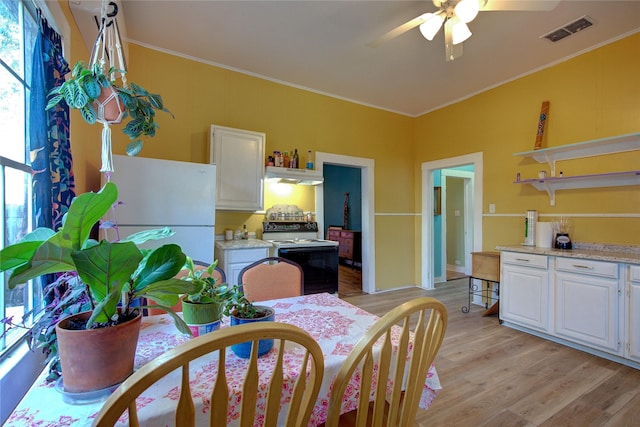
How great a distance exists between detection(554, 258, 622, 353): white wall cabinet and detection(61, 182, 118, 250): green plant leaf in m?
3.36

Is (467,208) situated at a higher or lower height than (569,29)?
lower

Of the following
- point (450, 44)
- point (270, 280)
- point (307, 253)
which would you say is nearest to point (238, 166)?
point (307, 253)

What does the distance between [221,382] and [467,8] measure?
2.34 metres

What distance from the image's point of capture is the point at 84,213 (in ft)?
2.17

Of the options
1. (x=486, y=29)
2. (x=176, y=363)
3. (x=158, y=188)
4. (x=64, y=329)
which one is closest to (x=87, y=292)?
(x=64, y=329)

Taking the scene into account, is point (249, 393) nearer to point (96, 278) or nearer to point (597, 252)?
point (96, 278)

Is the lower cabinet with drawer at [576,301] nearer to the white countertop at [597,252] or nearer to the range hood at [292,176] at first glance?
the white countertop at [597,252]

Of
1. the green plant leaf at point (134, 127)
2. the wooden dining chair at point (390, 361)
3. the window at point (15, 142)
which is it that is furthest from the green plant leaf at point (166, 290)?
the window at point (15, 142)

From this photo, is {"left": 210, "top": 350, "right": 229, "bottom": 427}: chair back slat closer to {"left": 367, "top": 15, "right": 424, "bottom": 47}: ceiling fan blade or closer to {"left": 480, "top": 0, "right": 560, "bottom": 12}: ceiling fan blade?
{"left": 367, "top": 15, "right": 424, "bottom": 47}: ceiling fan blade

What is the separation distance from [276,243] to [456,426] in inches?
91.0

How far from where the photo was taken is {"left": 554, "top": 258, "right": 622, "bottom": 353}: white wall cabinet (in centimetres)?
231

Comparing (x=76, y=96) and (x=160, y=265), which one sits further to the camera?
(x=76, y=96)

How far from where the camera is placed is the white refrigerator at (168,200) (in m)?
2.35

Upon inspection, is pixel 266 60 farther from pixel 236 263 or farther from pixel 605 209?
pixel 605 209
